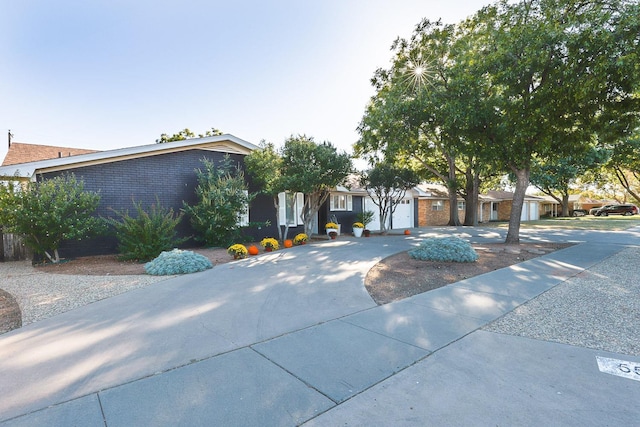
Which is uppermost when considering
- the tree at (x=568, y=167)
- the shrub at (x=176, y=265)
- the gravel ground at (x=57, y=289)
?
the tree at (x=568, y=167)

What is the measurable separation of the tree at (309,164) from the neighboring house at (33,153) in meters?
13.1

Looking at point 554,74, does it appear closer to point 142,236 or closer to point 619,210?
point 142,236

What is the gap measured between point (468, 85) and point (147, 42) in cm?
1081

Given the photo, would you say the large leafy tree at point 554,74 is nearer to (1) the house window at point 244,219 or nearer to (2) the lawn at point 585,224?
(1) the house window at point 244,219

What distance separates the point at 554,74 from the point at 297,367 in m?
10.7

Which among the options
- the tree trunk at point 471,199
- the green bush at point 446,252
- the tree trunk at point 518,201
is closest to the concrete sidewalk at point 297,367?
the green bush at point 446,252

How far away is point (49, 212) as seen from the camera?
310 inches

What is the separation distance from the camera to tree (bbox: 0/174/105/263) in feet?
25.5

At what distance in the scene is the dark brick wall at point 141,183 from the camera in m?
9.77

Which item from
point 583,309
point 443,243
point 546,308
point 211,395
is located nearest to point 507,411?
point 211,395

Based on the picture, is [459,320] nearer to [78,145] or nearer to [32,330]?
[32,330]

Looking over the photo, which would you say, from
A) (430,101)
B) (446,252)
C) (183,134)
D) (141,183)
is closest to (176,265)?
(141,183)

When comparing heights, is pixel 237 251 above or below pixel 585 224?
above

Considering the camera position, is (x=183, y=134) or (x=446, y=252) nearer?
(x=446, y=252)
